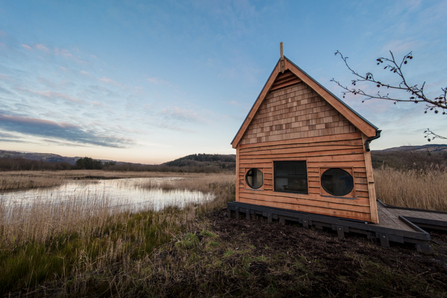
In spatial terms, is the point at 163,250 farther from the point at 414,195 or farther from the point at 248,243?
the point at 414,195

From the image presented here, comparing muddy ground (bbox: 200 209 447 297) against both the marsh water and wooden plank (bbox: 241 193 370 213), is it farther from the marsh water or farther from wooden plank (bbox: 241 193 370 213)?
the marsh water

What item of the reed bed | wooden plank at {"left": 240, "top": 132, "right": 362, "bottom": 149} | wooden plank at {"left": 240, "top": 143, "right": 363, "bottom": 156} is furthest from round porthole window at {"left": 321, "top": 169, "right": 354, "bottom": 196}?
the reed bed

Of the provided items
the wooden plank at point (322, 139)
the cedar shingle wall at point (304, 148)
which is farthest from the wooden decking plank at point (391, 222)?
the wooden plank at point (322, 139)

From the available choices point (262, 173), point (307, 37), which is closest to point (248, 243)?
point (262, 173)

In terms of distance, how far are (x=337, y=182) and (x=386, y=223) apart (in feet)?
5.16

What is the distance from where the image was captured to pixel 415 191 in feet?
26.0

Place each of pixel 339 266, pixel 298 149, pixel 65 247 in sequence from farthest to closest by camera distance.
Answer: pixel 298 149
pixel 65 247
pixel 339 266

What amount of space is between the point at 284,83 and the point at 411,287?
254 inches

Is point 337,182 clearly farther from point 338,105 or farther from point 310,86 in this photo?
point 310,86

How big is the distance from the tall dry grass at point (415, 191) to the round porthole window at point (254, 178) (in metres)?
6.56

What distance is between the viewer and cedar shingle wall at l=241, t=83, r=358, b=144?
5.89 m

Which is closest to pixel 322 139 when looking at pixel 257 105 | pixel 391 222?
pixel 257 105

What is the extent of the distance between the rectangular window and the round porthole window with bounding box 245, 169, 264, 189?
2.83ft

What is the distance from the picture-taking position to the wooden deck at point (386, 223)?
4.24m
